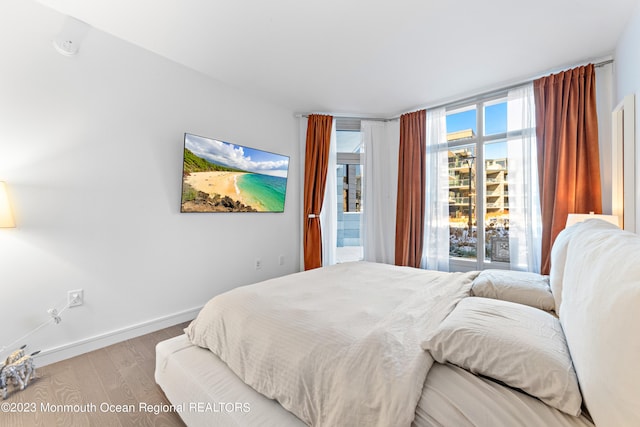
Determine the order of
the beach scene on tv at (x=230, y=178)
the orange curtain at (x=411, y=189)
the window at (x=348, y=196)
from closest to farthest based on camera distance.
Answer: the beach scene on tv at (x=230, y=178) < the orange curtain at (x=411, y=189) < the window at (x=348, y=196)

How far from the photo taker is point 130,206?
2.21 m

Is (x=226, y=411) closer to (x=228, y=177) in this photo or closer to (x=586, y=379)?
(x=586, y=379)

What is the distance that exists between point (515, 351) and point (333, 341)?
60 centimetres

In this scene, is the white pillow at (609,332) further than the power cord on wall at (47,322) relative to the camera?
No

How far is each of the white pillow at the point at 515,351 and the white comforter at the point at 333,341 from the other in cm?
12

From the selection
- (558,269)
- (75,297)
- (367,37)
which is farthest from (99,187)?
(558,269)

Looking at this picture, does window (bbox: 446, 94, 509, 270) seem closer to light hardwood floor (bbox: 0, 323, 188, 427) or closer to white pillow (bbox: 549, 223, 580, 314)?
white pillow (bbox: 549, 223, 580, 314)

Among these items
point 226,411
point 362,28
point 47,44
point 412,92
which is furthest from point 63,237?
point 412,92

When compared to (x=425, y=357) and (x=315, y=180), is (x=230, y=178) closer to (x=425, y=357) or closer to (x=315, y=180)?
(x=315, y=180)

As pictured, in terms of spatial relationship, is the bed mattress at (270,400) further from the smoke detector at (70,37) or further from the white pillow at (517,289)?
the smoke detector at (70,37)

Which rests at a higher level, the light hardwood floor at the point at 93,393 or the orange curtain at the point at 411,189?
the orange curtain at the point at 411,189

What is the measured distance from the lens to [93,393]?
153 centimetres

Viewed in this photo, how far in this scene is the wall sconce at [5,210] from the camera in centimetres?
152

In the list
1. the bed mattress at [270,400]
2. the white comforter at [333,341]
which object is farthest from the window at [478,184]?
the bed mattress at [270,400]
